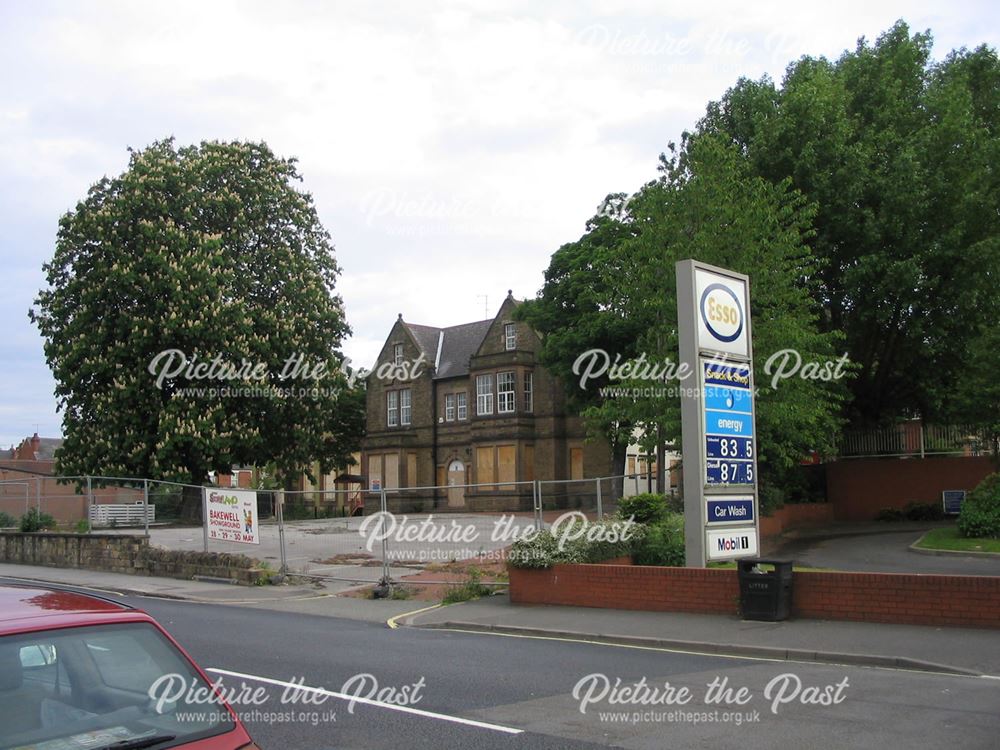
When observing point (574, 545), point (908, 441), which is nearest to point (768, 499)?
point (908, 441)

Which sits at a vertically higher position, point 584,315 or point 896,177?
point 896,177

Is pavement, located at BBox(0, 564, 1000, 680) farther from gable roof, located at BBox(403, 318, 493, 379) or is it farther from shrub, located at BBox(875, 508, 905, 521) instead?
gable roof, located at BBox(403, 318, 493, 379)

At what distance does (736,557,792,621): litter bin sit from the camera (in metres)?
13.2

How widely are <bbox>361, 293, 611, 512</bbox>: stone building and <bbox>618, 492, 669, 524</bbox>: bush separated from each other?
23.1 metres

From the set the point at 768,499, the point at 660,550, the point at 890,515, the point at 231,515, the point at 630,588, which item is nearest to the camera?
the point at 630,588

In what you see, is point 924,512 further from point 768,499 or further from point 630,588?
point 630,588

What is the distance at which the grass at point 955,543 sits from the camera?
2308 centimetres

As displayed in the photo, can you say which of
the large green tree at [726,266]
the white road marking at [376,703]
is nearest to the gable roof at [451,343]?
the large green tree at [726,266]

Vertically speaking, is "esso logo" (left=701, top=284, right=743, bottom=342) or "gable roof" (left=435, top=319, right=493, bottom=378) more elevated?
"gable roof" (left=435, top=319, right=493, bottom=378)

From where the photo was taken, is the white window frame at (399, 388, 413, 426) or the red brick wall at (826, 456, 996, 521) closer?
the red brick wall at (826, 456, 996, 521)

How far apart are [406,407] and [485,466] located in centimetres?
772

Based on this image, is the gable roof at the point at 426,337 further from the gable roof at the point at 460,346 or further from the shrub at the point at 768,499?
the shrub at the point at 768,499

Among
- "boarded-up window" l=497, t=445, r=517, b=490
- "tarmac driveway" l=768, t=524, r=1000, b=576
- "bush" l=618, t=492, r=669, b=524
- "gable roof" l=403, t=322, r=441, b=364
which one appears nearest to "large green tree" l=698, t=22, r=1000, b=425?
"tarmac driveway" l=768, t=524, r=1000, b=576

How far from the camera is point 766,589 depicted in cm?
1322
